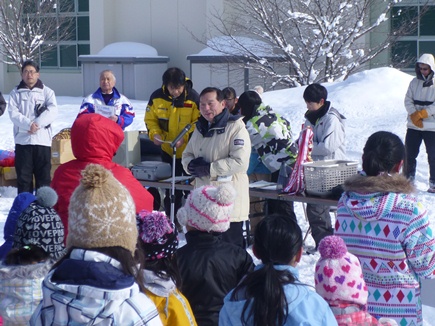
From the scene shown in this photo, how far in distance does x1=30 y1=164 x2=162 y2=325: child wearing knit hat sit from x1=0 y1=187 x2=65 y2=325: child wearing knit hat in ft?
1.94

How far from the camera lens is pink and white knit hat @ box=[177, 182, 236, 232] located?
414cm

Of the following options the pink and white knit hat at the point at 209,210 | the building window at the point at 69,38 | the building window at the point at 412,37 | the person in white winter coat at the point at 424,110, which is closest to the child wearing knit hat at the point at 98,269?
the pink and white knit hat at the point at 209,210

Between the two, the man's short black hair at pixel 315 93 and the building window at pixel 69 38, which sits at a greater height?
the building window at pixel 69 38

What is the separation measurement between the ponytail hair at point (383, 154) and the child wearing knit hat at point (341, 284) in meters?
0.75

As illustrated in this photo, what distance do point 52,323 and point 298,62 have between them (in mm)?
18369

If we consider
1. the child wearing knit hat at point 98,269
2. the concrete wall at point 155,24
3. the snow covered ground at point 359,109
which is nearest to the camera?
the child wearing knit hat at point 98,269

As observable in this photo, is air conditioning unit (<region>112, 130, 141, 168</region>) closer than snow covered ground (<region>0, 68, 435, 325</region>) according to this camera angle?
Yes

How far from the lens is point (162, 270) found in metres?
3.37

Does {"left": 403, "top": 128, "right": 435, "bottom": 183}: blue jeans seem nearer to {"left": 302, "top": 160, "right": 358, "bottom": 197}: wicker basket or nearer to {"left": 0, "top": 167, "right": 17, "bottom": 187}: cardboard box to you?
{"left": 302, "top": 160, "right": 358, "bottom": 197}: wicker basket

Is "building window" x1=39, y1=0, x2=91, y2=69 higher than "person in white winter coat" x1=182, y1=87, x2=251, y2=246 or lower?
higher

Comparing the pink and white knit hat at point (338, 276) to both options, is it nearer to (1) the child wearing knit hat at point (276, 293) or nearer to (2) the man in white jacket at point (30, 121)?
(1) the child wearing knit hat at point (276, 293)

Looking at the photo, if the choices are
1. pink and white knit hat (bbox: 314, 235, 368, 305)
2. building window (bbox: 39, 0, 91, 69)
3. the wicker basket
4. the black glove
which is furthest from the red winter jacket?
building window (bbox: 39, 0, 91, 69)

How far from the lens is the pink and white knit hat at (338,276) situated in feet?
10.9

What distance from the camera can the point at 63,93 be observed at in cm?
2827
